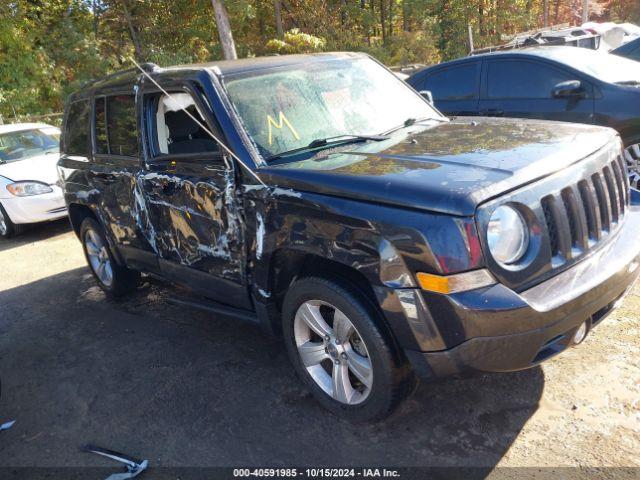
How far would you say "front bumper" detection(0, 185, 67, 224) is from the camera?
26.6ft

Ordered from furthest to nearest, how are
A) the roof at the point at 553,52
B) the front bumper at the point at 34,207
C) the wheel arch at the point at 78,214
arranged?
the front bumper at the point at 34,207, the roof at the point at 553,52, the wheel arch at the point at 78,214

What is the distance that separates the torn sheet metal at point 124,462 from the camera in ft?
9.50

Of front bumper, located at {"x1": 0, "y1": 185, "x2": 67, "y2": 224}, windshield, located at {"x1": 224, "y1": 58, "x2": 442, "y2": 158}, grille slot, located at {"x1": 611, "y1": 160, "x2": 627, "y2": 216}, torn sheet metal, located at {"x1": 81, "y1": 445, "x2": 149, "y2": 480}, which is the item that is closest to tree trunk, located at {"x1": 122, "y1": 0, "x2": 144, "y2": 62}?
front bumper, located at {"x1": 0, "y1": 185, "x2": 67, "y2": 224}

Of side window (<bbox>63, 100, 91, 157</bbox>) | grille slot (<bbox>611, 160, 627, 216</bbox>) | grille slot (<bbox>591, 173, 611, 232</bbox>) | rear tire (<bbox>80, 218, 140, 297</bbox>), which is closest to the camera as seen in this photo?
grille slot (<bbox>591, 173, 611, 232</bbox>)

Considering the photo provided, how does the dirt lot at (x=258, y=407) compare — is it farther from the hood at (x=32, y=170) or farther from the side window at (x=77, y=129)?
the hood at (x=32, y=170)

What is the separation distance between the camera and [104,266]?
5336 mm

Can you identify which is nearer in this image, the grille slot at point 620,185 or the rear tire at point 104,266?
the grille slot at point 620,185

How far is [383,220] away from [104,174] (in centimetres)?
292

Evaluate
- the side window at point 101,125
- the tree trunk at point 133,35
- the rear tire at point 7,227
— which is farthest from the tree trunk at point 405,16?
the side window at point 101,125

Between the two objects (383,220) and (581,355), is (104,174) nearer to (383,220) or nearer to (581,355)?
(383,220)

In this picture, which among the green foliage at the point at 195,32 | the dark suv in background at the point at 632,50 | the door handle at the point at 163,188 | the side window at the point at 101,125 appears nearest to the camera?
the door handle at the point at 163,188

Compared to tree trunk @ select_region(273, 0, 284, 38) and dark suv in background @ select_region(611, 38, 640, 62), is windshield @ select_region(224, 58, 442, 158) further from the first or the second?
tree trunk @ select_region(273, 0, 284, 38)

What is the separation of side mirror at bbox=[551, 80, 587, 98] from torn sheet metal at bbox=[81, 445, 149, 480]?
202 inches

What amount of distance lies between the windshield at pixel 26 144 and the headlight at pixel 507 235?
27.7 ft
